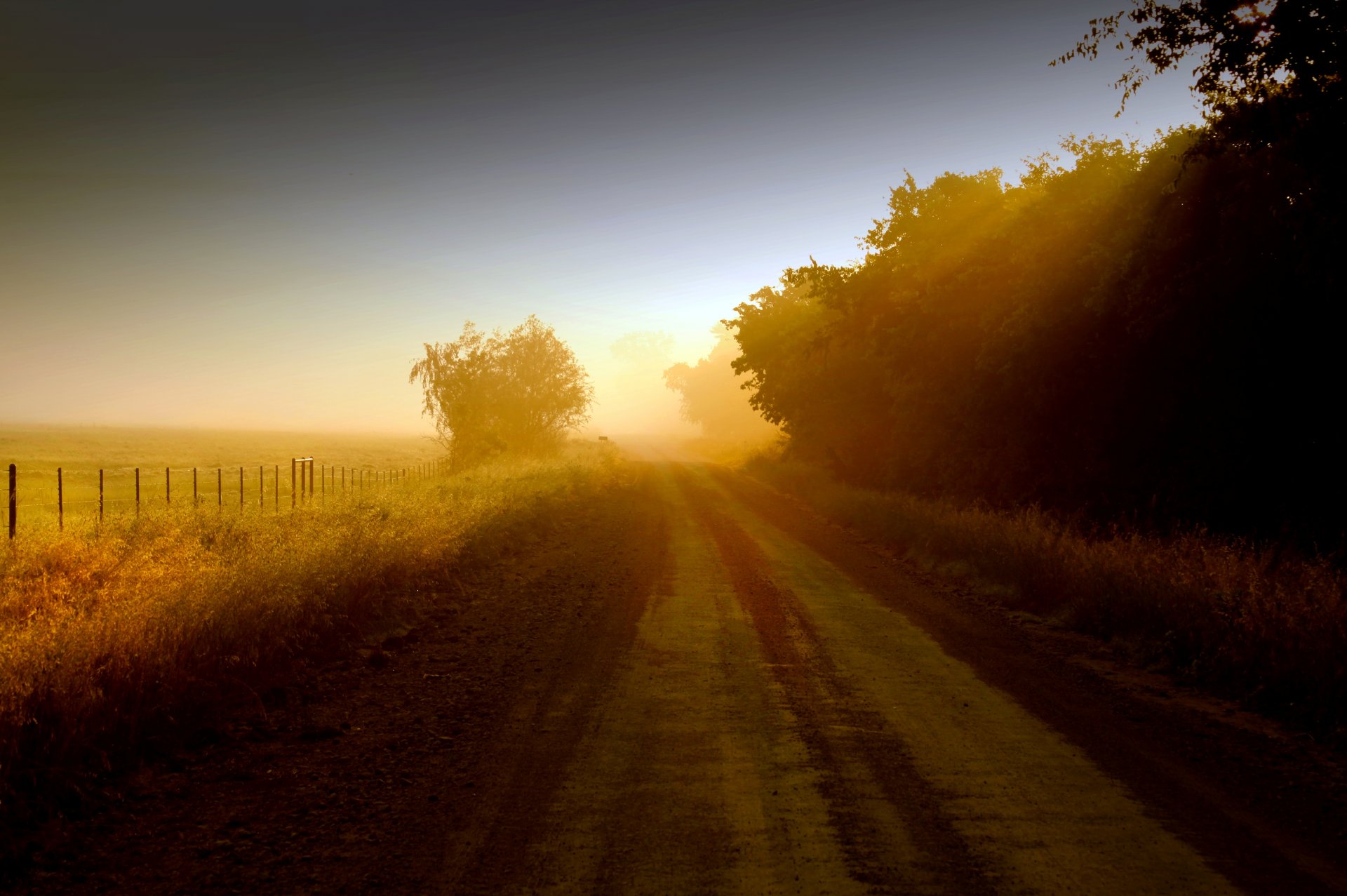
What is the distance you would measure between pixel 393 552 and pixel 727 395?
239 ft

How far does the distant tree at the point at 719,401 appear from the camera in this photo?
76875mm

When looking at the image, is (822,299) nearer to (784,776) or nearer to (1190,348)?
(1190,348)

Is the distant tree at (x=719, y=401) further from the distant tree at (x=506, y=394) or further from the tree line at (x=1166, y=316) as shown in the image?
the tree line at (x=1166, y=316)

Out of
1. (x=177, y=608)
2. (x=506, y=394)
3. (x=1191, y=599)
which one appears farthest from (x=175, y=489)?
(x=1191, y=599)

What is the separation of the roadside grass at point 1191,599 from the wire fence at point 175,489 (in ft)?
44.7

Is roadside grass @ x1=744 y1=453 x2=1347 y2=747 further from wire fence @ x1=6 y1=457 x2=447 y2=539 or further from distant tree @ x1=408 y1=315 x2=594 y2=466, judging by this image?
distant tree @ x1=408 y1=315 x2=594 y2=466

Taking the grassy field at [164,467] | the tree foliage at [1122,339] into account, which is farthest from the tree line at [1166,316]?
the grassy field at [164,467]

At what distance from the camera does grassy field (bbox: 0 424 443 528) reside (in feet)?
78.1

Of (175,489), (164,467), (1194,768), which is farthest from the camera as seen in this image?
(164,467)

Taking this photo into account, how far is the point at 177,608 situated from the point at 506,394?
3505 cm

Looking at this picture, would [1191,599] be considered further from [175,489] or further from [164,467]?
[164,467]

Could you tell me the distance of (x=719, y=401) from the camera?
84.4 metres

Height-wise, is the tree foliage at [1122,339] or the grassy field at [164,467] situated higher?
the tree foliage at [1122,339]

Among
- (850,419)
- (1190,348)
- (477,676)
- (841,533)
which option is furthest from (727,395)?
(477,676)
